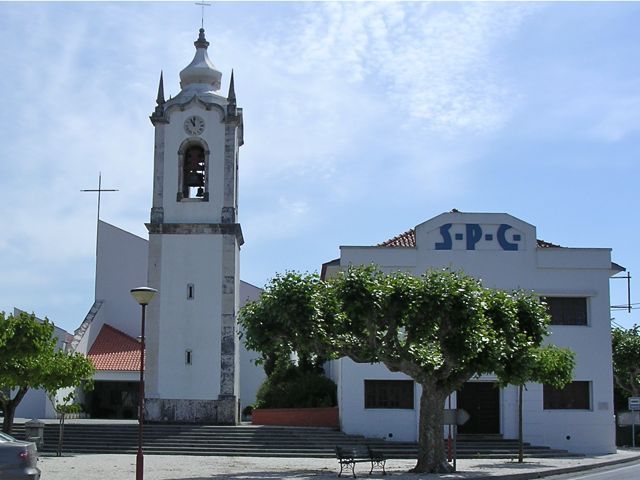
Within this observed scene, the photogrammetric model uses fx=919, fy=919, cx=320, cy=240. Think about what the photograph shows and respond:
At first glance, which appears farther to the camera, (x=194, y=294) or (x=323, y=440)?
(x=194, y=294)

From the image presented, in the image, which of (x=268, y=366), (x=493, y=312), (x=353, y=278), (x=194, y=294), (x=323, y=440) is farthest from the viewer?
(x=268, y=366)

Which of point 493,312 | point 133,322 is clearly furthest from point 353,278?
point 133,322

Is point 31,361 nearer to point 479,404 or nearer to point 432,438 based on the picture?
point 432,438

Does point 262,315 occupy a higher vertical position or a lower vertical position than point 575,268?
lower

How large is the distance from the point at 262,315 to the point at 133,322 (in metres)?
28.9

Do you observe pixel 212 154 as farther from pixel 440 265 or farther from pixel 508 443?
pixel 508 443

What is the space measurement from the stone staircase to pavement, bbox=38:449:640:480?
4.41 ft

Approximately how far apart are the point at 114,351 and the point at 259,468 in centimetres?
2422

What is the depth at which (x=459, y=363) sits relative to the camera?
2341 cm

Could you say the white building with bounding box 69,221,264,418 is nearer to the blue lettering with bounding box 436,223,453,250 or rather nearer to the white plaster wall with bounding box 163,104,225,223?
the white plaster wall with bounding box 163,104,225,223

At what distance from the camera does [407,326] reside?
23625 millimetres

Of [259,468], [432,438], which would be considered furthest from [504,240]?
Answer: [259,468]

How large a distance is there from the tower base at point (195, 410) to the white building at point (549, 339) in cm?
528

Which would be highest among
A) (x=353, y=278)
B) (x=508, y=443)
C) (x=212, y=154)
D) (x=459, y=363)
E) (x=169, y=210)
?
(x=212, y=154)
